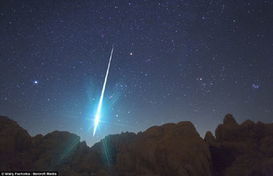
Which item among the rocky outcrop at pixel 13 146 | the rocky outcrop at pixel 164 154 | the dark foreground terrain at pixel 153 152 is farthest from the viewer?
the rocky outcrop at pixel 13 146

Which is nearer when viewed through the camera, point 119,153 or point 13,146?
point 13,146

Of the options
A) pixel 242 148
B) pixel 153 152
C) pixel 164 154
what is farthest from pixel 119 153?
pixel 242 148

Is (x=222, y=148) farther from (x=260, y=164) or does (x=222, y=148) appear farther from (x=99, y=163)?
(x=99, y=163)

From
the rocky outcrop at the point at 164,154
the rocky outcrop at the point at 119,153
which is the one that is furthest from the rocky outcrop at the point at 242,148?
Result: the rocky outcrop at the point at 164,154

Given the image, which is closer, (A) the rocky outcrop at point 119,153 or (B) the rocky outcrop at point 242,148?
(B) the rocky outcrop at point 242,148

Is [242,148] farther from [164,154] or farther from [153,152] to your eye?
[153,152]

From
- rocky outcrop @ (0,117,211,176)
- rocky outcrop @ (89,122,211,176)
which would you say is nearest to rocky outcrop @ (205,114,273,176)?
rocky outcrop @ (0,117,211,176)

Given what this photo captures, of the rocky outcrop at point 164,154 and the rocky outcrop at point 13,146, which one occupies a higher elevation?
the rocky outcrop at point 13,146

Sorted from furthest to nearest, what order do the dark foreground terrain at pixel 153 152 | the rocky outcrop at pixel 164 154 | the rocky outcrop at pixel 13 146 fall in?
1. the rocky outcrop at pixel 13 146
2. the dark foreground terrain at pixel 153 152
3. the rocky outcrop at pixel 164 154

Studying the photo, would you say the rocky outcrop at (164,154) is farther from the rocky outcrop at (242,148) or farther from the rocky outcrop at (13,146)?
the rocky outcrop at (13,146)

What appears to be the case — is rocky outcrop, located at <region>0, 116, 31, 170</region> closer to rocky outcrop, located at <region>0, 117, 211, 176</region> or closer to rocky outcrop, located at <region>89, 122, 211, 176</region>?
rocky outcrop, located at <region>0, 117, 211, 176</region>
